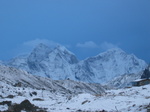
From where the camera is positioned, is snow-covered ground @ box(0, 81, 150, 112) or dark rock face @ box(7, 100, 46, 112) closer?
Result: dark rock face @ box(7, 100, 46, 112)

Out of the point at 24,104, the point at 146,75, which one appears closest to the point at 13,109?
the point at 24,104

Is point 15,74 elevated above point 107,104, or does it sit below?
above

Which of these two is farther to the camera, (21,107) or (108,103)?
(108,103)

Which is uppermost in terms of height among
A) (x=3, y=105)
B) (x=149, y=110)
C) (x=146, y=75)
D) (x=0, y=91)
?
(x=146, y=75)

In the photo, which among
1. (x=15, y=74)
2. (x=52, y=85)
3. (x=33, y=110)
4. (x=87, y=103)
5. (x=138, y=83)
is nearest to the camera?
(x=33, y=110)

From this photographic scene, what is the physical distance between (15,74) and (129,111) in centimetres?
14555

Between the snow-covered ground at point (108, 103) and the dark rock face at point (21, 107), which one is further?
the snow-covered ground at point (108, 103)

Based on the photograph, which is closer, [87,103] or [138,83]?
[87,103]

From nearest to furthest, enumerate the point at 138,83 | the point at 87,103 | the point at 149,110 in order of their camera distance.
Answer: the point at 149,110, the point at 87,103, the point at 138,83

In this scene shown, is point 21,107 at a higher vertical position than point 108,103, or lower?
lower

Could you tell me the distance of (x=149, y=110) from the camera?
64.2 ft

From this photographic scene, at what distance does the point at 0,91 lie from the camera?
55406mm

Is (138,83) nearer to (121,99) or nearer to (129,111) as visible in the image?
(121,99)

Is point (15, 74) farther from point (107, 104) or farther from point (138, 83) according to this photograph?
point (107, 104)
